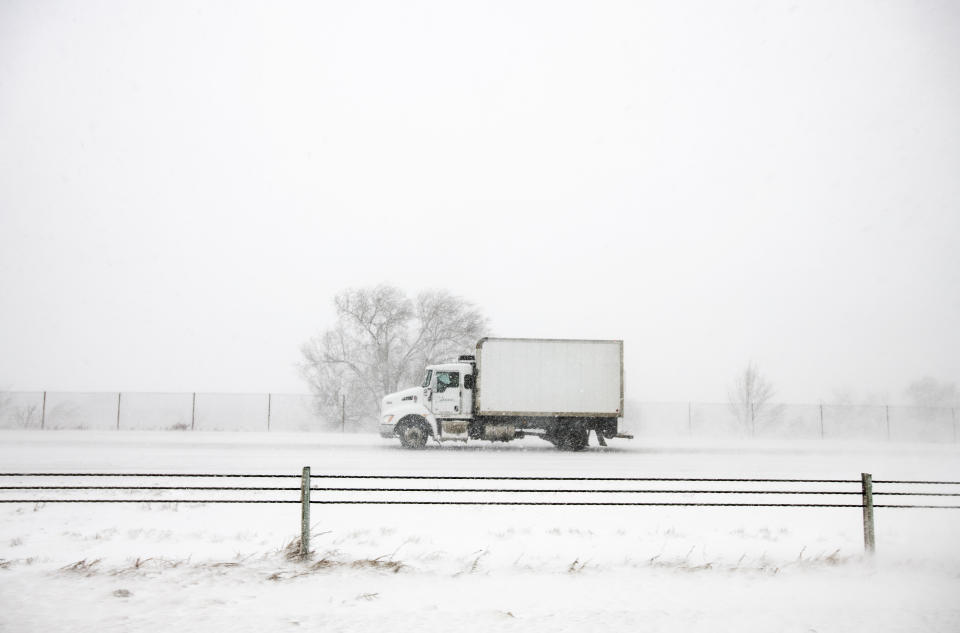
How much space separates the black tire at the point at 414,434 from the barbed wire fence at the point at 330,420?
13.5 metres

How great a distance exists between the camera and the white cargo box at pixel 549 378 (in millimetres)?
20328

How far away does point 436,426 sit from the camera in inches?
795

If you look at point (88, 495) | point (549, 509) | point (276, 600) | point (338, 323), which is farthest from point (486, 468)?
point (338, 323)

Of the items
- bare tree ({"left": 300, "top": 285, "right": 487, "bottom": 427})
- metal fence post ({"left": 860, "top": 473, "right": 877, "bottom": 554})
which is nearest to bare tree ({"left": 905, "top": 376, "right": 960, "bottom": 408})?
bare tree ({"left": 300, "top": 285, "right": 487, "bottom": 427})

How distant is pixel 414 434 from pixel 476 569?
13.6m

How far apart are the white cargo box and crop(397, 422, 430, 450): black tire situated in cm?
199

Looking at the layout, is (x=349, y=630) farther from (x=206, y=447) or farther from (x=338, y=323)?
(x=338, y=323)

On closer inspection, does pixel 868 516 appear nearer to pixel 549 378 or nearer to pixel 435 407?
pixel 549 378

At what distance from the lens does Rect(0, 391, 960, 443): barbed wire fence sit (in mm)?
32344

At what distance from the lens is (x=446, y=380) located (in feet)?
67.2

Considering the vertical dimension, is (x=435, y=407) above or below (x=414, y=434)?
above

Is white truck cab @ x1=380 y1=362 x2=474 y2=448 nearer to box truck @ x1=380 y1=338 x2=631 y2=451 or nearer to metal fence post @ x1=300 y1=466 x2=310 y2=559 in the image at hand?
box truck @ x1=380 y1=338 x2=631 y2=451

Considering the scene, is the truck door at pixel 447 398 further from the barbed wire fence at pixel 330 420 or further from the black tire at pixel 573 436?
the barbed wire fence at pixel 330 420

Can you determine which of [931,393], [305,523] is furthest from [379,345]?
[931,393]
